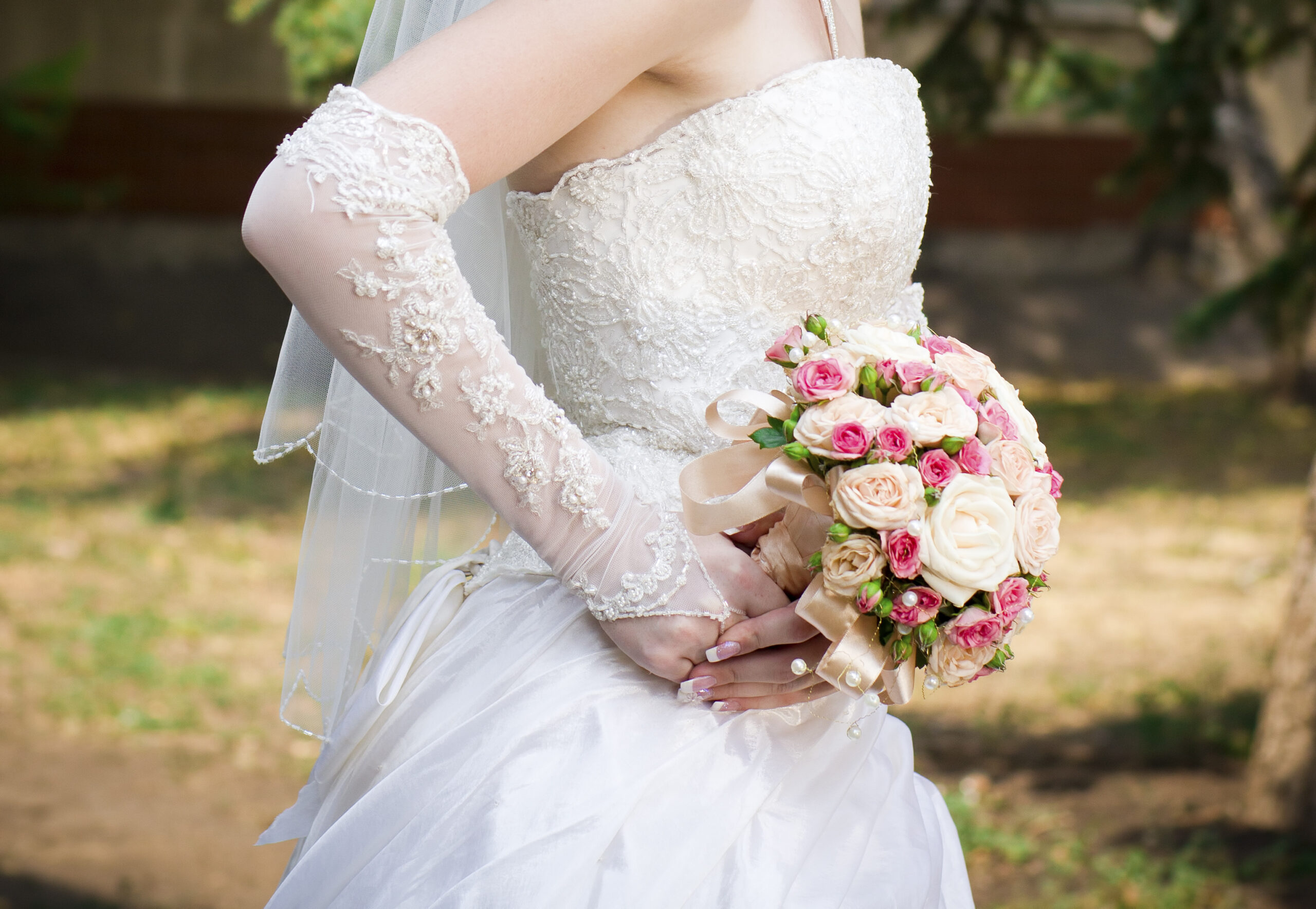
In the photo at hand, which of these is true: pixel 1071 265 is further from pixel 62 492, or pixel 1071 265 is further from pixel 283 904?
pixel 283 904

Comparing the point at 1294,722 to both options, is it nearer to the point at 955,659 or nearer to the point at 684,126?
the point at 955,659

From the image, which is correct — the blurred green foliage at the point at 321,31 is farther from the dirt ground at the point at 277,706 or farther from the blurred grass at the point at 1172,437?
the blurred grass at the point at 1172,437

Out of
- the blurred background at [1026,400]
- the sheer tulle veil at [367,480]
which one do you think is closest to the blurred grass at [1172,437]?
the blurred background at [1026,400]

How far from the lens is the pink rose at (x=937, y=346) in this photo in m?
1.51

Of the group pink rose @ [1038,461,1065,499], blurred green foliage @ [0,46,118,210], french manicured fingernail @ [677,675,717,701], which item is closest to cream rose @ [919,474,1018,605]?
pink rose @ [1038,461,1065,499]

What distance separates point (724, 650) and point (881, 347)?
41 cm

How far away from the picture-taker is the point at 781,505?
1.48 m

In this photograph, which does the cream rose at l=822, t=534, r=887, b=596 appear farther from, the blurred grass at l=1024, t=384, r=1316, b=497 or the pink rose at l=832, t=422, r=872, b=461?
the blurred grass at l=1024, t=384, r=1316, b=497

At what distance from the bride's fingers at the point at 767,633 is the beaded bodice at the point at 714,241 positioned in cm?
23

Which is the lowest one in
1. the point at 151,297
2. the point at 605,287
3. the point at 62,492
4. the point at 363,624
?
the point at 151,297

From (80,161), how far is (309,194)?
1321 centimetres

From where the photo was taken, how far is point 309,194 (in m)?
1.35

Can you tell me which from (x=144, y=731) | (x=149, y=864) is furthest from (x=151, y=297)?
(x=149, y=864)

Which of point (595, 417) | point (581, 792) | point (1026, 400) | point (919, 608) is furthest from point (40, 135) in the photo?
point (919, 608)
